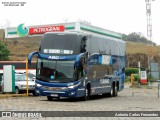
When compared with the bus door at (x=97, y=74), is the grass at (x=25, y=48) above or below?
above

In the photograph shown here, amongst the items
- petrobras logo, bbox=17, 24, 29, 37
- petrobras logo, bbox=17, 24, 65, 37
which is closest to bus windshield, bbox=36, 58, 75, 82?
petrobras logo, bbox=17, 24, 65, 37

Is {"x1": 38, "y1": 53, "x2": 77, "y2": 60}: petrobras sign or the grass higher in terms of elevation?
the grass

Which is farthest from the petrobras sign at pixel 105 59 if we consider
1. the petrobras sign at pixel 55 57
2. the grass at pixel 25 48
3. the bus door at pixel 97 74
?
the grass at pixel 25 48

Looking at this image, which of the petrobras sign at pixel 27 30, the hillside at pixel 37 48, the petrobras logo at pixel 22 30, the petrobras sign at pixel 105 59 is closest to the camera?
the petrobras sign at pixel 105 59

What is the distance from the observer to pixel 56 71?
26703 millimetres

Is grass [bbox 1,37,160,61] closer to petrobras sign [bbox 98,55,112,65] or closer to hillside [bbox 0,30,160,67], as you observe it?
hillside [bbox 0,30,160,67]

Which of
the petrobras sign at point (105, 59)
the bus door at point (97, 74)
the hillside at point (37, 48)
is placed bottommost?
the bus door at point (97, 74)

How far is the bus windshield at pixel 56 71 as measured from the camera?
87.1 feet

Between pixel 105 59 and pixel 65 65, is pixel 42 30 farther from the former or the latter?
pixel 65 65

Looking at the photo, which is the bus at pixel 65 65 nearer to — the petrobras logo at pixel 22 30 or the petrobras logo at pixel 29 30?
the petrobras logo at pixel 29 30

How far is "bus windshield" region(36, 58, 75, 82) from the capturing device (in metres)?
26.5

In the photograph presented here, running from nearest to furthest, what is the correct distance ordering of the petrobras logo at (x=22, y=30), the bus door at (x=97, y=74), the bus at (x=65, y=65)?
the bus at (x=65, y=65) < the bus door at (x=97, y=74) < the petrobras logo at (x=22, y=30)

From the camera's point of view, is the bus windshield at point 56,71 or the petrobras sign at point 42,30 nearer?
the bus windshield at point 56,71

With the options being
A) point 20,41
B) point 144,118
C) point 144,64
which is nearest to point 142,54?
point 144,64
